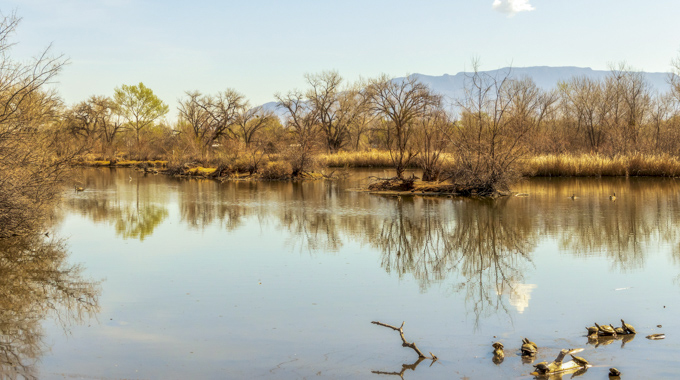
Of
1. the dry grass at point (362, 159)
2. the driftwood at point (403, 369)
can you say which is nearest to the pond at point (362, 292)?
the driftwood at point (403, 369)

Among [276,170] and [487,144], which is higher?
[487,144]

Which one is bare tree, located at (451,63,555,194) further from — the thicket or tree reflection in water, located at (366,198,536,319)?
the thicket

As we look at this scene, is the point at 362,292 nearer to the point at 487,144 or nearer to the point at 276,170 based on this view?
the point at 487,144

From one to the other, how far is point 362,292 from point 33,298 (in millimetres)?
4738

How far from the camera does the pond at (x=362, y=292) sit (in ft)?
20.8

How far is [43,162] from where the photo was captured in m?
14.7

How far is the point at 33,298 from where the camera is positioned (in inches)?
358

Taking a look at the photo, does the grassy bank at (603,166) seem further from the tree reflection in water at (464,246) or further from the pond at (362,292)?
the tree reflection in water at (464,246)

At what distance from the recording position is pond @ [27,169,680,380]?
633cm

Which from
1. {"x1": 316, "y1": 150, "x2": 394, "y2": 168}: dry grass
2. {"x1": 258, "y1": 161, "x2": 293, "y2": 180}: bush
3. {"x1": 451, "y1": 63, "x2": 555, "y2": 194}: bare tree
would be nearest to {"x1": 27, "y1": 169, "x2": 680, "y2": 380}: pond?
{"x1": 451, "y1": 63, "x2": 555, "y2": 194}: bare tree

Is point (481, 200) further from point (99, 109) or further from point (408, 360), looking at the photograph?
point (99, 109)

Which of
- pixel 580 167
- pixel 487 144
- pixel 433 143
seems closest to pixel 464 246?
pixel 487 144

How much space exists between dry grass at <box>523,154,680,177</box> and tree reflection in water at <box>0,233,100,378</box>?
28.0 metres

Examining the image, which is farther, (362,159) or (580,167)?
(362,159)
